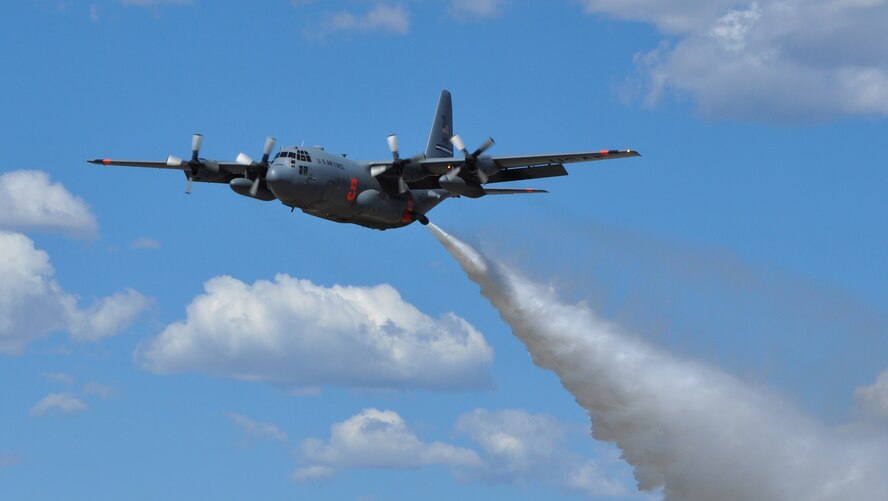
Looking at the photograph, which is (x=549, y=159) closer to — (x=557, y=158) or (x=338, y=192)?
(x=557, y=158)

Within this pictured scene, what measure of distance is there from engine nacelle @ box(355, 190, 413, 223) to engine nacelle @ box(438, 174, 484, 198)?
2524mm

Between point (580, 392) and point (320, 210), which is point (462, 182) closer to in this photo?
point (320, 210)

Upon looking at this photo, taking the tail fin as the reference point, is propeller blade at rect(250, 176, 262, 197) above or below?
below

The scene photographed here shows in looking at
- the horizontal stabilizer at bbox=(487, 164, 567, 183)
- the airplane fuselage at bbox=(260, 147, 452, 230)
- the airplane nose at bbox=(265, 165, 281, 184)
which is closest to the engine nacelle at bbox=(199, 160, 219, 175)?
the airplane fuselage at bbox=(260, 147, 452, 230)

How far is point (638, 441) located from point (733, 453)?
145 inches

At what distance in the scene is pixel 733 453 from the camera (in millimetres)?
44531

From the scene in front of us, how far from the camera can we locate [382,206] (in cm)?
4619

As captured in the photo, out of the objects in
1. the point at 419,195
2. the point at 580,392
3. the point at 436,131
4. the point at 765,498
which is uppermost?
the point at 436,131

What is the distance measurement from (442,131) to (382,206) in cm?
1036

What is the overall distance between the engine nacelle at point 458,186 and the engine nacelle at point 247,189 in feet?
25.5

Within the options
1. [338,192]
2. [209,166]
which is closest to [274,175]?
[338,192]

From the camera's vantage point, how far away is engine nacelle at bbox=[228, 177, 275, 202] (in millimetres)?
47625

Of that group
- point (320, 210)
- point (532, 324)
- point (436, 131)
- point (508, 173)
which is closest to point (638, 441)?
point (532, 324)

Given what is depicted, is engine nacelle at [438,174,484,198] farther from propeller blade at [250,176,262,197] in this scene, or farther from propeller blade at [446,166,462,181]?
propeller blade at [250,176,262,197]
